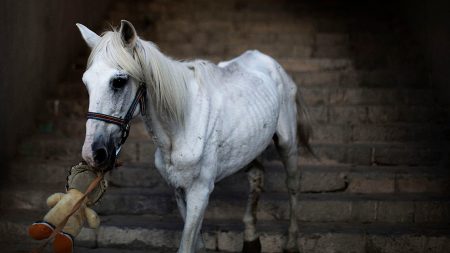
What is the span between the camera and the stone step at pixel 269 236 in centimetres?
500

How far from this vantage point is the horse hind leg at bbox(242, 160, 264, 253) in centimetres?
486

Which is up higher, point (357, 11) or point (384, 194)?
point (357, 11)

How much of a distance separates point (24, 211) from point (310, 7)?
20.2 feet

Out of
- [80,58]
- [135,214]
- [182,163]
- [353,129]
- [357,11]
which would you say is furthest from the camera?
[357,11]

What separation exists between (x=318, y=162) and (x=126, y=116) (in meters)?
3.67

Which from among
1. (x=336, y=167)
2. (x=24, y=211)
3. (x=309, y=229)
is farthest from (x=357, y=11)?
(x=24, y=211)

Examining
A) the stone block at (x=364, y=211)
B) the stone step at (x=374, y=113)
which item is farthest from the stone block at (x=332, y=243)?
the stone step at (x=374, y=113)

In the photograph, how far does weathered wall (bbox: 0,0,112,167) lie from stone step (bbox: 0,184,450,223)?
1496mm

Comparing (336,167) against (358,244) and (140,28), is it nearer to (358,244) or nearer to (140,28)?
(358,244)

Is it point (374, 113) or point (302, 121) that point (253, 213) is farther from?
point (374, 113)

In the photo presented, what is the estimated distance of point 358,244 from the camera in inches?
197

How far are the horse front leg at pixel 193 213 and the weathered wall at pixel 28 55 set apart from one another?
123 inches

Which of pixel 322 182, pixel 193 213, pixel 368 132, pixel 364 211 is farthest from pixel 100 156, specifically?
pixel 368 132

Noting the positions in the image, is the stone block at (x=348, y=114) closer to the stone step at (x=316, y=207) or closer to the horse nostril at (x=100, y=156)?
the stone step at (x=316, y=207)
